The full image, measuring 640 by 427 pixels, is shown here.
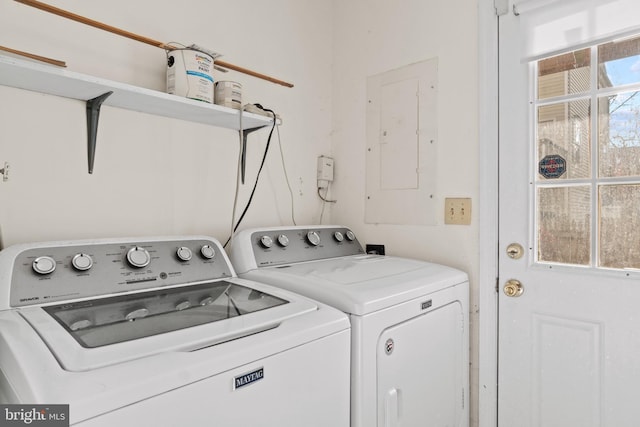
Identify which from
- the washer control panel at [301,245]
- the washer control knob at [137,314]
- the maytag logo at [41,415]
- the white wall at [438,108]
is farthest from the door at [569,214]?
the maytag logo at [41,415]

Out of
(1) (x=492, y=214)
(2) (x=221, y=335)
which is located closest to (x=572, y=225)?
(1) (x=492, y=214)

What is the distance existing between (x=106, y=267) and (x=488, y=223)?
1.48 meters

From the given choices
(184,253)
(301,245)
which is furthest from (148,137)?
(301,245)

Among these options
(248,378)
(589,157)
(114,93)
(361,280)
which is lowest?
(248,378)

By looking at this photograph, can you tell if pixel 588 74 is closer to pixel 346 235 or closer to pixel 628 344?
pixel 628 344

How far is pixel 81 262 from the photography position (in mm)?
1089

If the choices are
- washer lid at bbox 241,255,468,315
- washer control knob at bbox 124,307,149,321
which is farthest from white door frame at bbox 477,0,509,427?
washer control knob at bbox 124,307,149,321

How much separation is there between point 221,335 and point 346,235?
1207 mm

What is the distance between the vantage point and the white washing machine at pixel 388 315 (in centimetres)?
110

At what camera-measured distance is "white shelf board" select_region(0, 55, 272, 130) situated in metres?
1.07

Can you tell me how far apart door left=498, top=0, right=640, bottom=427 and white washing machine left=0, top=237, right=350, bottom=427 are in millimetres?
925

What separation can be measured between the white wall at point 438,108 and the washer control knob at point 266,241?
2.22 feet

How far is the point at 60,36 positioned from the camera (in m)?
1.30

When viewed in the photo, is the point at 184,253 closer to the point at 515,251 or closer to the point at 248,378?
the point at 248,378
